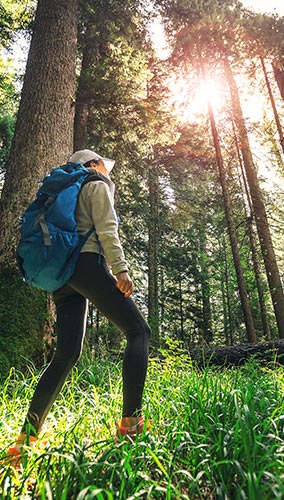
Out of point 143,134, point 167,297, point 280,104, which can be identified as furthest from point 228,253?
point 143,134

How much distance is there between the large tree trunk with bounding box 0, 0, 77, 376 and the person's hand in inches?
87.3

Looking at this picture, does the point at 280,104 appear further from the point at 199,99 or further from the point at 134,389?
the point at 134,389

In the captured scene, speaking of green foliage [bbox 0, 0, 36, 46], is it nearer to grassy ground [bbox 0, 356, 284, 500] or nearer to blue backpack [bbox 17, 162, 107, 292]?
blue backpack [bbox 17, 162, 107, 292]

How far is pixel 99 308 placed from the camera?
2.22 metres

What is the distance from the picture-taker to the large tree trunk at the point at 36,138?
4.09 metres

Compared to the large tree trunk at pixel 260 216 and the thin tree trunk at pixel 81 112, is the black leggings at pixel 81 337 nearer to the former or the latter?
the thin tree trunk at pixel 81 112

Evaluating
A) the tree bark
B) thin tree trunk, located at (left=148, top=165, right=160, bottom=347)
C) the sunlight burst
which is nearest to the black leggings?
the tree bark

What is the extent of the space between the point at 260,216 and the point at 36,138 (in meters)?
7.95

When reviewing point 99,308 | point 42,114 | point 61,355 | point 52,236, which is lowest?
point 61,355

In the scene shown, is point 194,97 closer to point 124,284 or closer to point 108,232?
point 108,232

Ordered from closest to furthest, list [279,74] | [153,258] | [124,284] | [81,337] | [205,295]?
[124,284] → [81,337] → [279,74] → [153,258] → [205,295]

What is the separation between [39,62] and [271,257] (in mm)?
7920

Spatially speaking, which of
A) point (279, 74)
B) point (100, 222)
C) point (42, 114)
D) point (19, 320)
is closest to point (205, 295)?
point (279, 74)

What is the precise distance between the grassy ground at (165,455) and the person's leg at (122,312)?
30 cm
